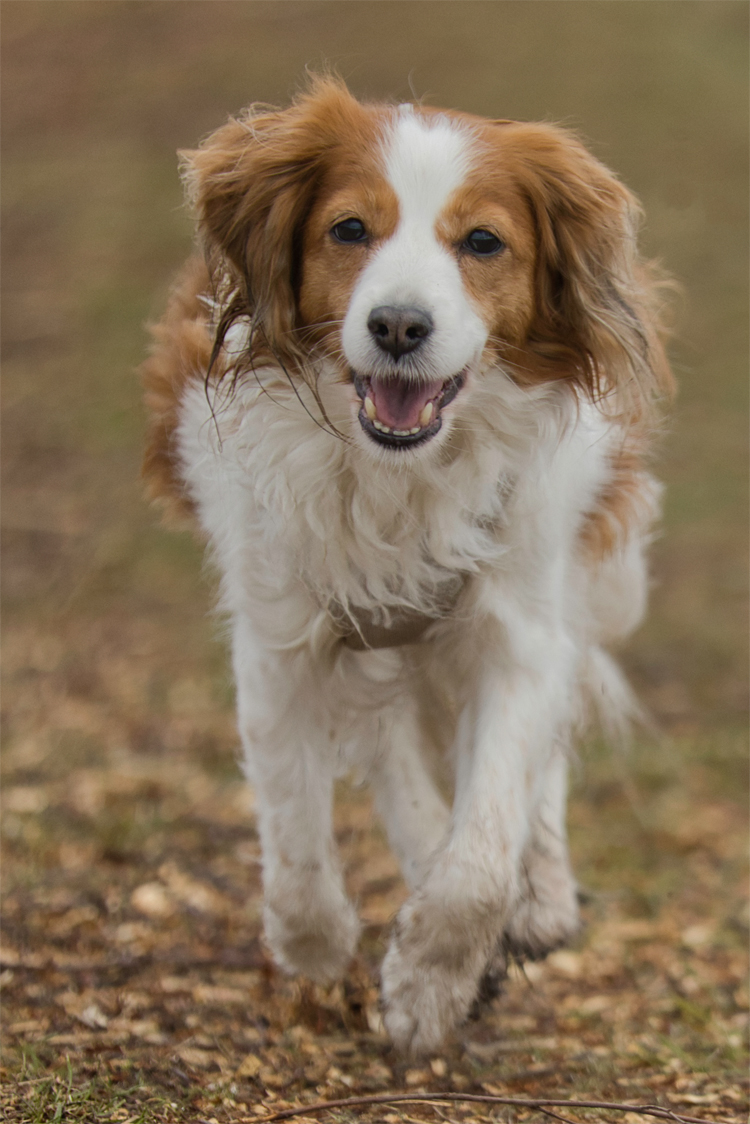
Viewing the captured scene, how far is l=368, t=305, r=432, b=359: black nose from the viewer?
2943 mm

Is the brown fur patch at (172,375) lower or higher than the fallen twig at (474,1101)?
higher

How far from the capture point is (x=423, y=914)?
3.37 metres

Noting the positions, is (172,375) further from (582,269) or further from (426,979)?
(426,979)

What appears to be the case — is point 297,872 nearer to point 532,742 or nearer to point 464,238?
point 532,742

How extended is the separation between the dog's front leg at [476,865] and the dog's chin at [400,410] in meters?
0.70

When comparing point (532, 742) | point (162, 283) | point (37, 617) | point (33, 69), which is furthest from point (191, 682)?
→ point (33, 69)

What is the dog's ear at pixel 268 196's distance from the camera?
3.34 metres

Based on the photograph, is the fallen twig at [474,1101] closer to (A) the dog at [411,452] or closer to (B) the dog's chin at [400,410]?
(A) the dog at [411,452]

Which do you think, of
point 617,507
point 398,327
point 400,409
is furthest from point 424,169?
point 617,507

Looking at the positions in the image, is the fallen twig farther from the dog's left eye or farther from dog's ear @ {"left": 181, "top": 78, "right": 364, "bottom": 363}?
the dog's left eye


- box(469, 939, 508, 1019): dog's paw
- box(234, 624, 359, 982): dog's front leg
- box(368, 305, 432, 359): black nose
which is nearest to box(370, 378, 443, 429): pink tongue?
box(368, 305, 432, 359): black nose

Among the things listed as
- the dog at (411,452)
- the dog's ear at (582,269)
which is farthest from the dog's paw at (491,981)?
the dog's ear at (582,269)

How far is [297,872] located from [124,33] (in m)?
18.9

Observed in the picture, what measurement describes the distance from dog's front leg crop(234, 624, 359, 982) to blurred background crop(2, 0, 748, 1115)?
497 mm
